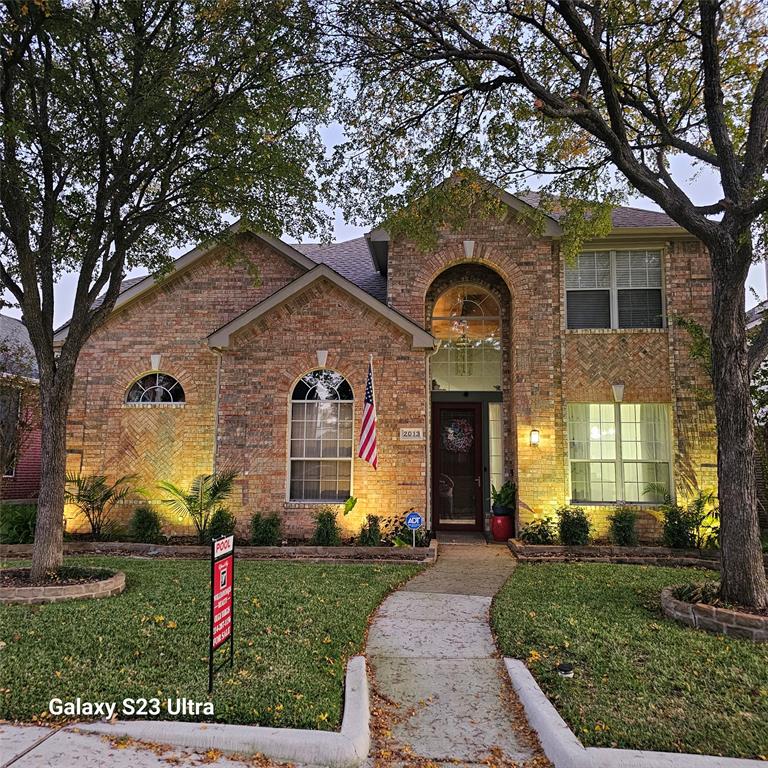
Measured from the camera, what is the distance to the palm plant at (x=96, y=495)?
11.2 m

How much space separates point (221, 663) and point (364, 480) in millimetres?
6446

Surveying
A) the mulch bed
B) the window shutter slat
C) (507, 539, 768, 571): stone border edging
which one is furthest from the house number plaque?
the mulch bed

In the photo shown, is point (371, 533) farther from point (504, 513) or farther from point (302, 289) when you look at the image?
point (302, 289)

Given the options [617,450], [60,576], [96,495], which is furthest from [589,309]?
[96,495]

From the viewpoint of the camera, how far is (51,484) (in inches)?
288

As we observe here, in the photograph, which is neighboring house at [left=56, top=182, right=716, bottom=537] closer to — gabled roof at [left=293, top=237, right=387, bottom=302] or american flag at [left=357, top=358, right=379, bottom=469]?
american flag at [left=357, top=358, right=379, bottom=469]

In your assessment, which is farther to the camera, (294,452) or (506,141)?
(294,452)

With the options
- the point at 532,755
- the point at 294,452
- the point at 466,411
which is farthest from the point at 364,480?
the point at 532,755

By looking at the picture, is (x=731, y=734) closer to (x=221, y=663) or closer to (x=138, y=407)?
(x=221, y=663)

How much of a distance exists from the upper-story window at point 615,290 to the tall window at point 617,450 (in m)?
1.81

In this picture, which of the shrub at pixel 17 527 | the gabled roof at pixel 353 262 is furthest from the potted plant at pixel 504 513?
the shrub at pixel 17 527

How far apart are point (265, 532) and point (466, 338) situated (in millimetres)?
6080

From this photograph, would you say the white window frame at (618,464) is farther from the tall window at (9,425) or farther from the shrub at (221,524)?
the tall window at (9,425)

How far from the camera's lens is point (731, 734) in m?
3.66
